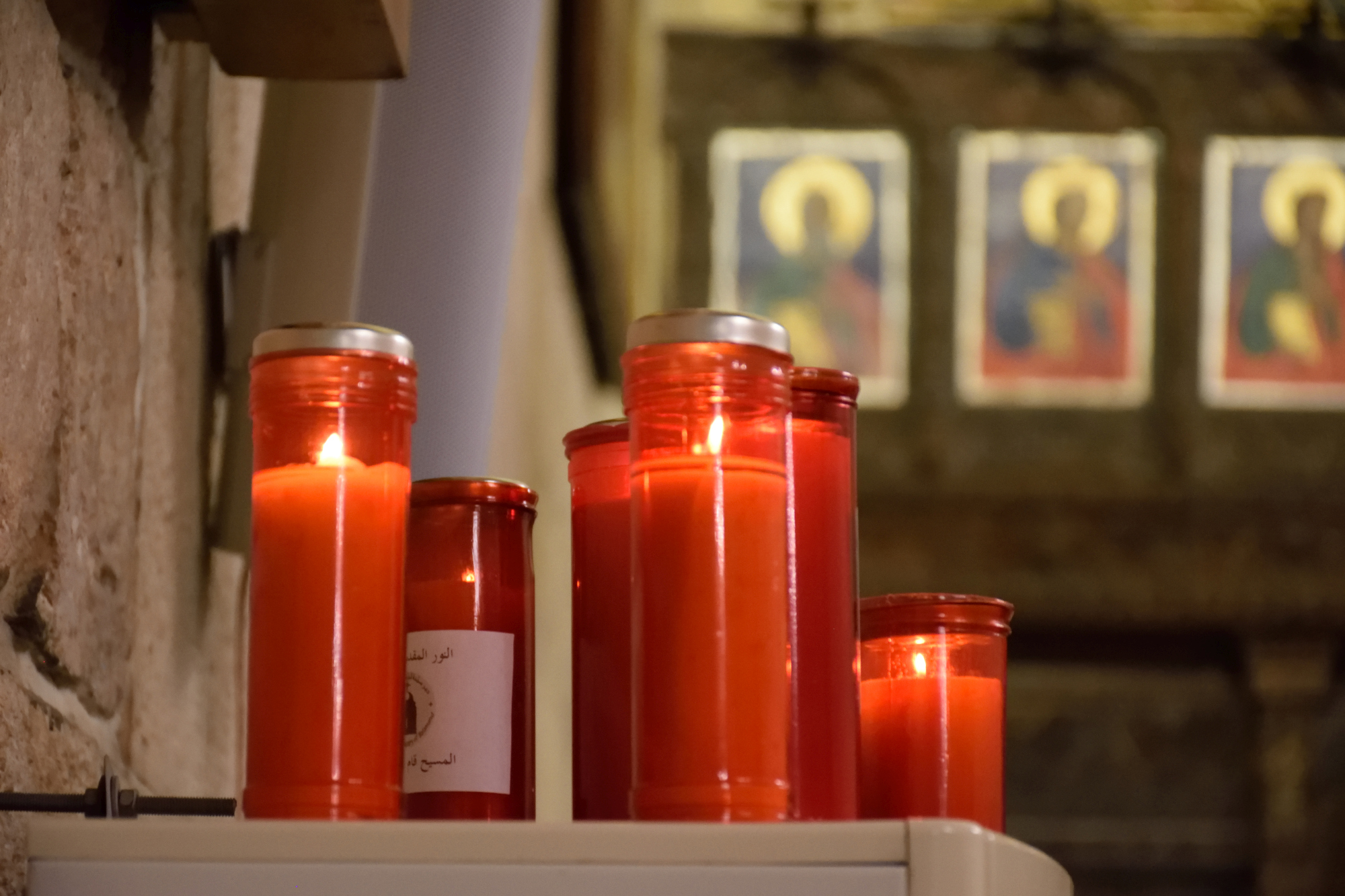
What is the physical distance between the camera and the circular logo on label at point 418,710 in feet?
2.74

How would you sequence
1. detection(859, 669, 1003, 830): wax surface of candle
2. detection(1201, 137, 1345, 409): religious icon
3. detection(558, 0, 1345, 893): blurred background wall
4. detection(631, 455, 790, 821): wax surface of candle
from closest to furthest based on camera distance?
detection(631, 455, 790, 821): wax surface of candle, detection(859, 669, 1003, 830): wax surface of candle, detection(558, 0, 1345, 893): blurred background wall, detection(1201, 137, 1345, 409): religious icon

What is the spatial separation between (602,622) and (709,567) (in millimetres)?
135

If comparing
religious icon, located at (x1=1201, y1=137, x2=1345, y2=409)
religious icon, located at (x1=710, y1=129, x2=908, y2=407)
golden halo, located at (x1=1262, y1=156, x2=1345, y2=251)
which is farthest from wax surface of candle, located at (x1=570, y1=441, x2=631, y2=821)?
golden halo, located at (x1=1262, y1=156, x2=1345, y2=251)

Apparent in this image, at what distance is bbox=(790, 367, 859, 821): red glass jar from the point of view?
78 cm

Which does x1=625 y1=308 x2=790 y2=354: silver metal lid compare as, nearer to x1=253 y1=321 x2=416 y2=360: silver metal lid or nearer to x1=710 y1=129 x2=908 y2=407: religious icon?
x1=253 y1=321 x2=416 y2=360: silver metal lid

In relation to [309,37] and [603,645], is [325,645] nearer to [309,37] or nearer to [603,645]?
[603,645]

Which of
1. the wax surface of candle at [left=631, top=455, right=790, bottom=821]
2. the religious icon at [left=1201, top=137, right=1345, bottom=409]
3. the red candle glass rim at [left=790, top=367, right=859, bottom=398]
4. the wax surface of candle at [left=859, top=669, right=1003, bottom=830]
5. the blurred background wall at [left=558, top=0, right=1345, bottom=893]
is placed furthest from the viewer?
the religious icon at [left=1201, top=137, right=1345, bottom=409]

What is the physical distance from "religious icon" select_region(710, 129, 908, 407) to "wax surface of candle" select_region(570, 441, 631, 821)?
157 inches

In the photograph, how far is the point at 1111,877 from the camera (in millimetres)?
4602

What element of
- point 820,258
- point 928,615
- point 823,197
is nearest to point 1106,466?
point 820,258

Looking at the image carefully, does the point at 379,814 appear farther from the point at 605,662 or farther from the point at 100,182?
the point at 100,182

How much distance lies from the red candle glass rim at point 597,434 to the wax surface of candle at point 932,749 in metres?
0.20

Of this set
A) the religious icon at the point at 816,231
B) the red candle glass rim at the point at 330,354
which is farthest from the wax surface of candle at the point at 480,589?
the religious icon at the point at 816,231

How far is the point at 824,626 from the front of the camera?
2.63ft
